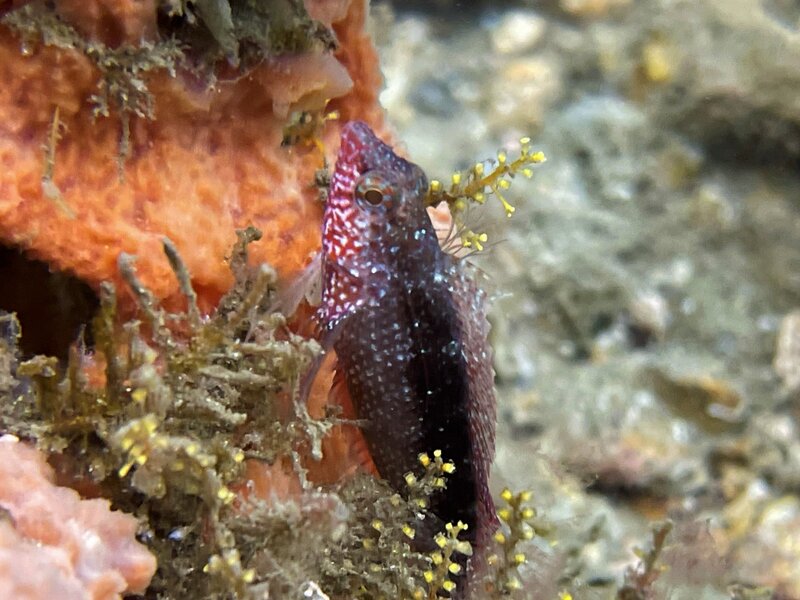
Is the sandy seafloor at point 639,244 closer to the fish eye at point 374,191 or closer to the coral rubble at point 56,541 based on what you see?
the fish eye at point 374,191

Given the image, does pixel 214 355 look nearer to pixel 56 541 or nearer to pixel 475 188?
pixel 56 541

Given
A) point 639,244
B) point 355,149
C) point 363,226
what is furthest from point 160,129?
point 639,244

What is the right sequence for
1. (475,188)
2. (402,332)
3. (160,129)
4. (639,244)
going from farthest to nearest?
(639,244), (475,188), (402,332), (160,129)

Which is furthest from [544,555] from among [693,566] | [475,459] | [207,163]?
[207,163]

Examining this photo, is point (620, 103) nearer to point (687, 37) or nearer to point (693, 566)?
point (687, 37)

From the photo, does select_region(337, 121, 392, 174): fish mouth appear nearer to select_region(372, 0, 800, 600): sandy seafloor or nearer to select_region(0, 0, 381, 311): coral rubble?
select_region(0, 0, 381, 311): coral rubble

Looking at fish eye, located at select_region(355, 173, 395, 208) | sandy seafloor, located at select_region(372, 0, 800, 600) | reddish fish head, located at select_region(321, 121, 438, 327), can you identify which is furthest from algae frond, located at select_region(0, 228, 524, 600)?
sandy seafloor, located at select_region(372, 0, 800, 600)

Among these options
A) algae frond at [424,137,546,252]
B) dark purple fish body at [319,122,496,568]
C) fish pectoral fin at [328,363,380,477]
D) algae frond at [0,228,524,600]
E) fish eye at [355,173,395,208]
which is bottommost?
algae frond at [0,228,524,600]
